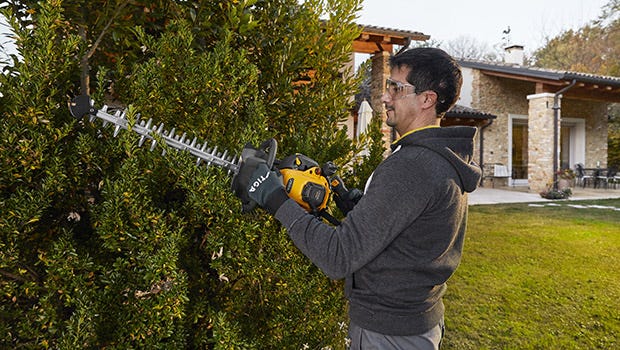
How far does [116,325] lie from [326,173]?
1.00 meters

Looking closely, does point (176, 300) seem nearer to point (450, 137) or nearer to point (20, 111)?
point (20, 111)

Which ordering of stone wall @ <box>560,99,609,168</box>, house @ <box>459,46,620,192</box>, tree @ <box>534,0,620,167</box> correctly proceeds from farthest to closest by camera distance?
1. tree @ <box>534,0,620,167</box>
2. stone wall @ <box>560,99,609,168</box>
3. house @ <box>459,46,620,192</box>

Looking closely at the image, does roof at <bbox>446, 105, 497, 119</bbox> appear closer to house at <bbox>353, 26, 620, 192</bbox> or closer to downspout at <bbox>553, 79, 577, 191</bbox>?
house at <bbox>353, 26, 620, 192</bbox>

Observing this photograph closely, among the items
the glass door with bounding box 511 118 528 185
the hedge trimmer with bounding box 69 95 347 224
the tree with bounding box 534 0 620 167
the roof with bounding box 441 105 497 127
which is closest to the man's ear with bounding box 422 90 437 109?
the hedge trimmer with bounding box 69 95 347 224

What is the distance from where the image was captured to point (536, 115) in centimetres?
1598

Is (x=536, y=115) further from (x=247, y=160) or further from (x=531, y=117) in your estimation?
(x=247, y=160)

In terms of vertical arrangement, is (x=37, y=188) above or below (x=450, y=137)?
below

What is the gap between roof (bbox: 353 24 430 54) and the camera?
401 inches

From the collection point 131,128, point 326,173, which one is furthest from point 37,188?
point 326,173

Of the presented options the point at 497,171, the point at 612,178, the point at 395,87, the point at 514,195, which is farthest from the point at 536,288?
the point at 612,178

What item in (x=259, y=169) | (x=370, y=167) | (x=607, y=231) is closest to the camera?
(x=259, y=169)

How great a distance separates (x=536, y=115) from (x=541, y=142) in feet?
3.40

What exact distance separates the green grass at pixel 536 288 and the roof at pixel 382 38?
4.89m

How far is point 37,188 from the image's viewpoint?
5.12 ft
